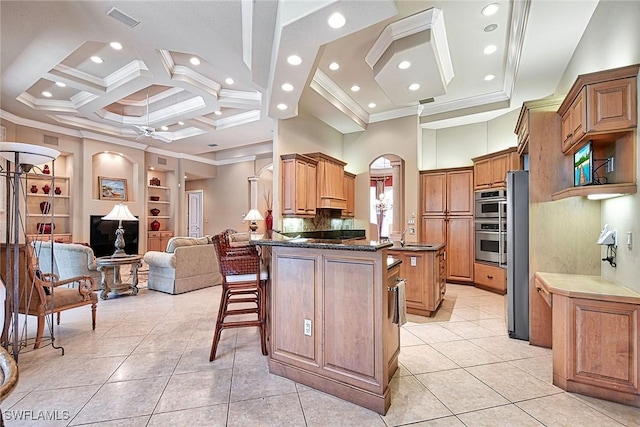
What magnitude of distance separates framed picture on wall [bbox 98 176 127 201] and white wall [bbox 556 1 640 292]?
9.84 m

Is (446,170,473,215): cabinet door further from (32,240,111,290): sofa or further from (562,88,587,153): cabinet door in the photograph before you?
(32,240,111,290): sofa

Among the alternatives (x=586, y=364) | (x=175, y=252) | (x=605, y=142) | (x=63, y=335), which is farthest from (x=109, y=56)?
(x=586, y=364)

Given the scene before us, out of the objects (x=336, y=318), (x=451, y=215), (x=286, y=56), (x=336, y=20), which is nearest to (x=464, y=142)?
(x=451, y=215)

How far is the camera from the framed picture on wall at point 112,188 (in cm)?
815

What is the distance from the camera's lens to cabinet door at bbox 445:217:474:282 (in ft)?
19.2

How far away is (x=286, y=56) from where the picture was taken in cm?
298

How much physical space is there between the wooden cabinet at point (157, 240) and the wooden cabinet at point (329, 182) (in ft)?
20.2

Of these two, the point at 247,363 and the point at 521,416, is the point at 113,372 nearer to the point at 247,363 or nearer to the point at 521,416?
the point at 247,363

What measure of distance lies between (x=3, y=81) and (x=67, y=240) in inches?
151

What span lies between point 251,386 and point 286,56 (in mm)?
2952

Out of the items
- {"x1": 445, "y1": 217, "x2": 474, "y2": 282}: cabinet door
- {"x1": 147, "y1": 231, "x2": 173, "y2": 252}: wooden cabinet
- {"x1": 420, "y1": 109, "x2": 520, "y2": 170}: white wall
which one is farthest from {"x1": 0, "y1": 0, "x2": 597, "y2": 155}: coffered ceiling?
{"x1": 147, "y1": 231, "x2": 173, "y2": 252}: wooden cabinet

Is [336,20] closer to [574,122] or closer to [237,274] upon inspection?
[574,122]

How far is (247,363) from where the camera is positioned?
271 centimetres

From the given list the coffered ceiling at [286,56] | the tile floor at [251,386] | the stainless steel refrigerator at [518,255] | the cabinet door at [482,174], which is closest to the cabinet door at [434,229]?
the cabinet door at [482,174]
